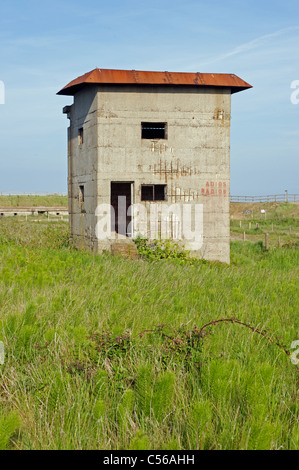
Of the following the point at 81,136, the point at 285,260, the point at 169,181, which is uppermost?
the point at 81,136

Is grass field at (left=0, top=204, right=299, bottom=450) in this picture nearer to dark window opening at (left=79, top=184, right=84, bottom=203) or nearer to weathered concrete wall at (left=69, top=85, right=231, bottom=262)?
weathered concrete wall at (left=69, top=85, right=231, bottom=262)

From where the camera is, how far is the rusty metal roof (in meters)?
14.9

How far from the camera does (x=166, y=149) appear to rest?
1553 centimetres

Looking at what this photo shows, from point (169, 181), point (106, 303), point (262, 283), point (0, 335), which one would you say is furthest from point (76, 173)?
point (0, 335)

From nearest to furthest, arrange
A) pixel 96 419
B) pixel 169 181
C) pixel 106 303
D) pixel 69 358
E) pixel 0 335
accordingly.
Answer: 1. pixel 96 419
2. pixel 69 358
3. pixel 0 335
4. pixel 106 303
5. pixel 169 181

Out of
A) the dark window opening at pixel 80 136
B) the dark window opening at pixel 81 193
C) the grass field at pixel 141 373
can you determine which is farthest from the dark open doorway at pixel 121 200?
the grass field at pixel 141 373

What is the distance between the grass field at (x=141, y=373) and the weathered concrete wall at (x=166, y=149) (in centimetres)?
792

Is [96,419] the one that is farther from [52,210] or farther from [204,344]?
[52,210]

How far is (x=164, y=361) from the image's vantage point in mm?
4555

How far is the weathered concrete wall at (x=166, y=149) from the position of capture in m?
15.2

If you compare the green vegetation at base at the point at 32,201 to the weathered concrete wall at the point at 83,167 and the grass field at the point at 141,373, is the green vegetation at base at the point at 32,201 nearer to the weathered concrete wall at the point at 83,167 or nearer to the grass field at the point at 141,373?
the weathered concrete wall at the point at 83,167

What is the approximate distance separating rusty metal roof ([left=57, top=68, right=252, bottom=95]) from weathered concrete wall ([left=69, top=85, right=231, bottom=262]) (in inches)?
10.8

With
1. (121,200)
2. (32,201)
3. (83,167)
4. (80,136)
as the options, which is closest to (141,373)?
(83,167)
